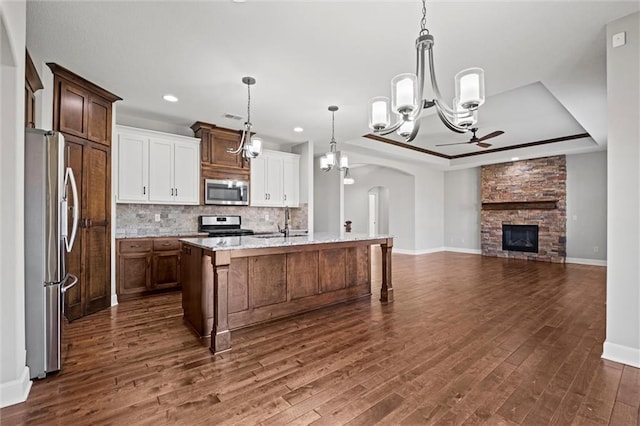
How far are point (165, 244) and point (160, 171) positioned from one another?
3.75 feet

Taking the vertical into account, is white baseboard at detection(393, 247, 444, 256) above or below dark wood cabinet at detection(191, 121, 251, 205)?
below

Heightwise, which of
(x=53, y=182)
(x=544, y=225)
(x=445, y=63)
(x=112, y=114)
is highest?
(x=445, y=63)

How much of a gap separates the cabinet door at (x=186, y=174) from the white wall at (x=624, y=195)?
512 centimetres

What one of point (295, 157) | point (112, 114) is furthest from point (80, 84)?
point (295, 157)

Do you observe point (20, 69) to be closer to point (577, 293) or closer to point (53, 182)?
point (53, 182)

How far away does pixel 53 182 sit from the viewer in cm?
221

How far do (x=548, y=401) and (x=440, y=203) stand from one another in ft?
27.7

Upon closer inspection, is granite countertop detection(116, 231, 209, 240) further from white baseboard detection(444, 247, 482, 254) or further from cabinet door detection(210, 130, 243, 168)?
white baseboard detection(444, 247, 482, 254)

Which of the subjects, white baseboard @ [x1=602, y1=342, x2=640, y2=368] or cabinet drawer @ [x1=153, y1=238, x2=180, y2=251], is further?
cabinet drawer @ [x1=153, y1=238, x2=180, y2=251]

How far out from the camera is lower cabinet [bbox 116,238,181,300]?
13.7ft

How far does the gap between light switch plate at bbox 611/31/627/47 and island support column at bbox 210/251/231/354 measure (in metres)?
3.60

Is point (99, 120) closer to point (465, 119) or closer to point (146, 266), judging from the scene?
point (146, 266)

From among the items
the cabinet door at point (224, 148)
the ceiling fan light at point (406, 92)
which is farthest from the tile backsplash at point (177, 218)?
the ceiling fan light at point (406, 92)

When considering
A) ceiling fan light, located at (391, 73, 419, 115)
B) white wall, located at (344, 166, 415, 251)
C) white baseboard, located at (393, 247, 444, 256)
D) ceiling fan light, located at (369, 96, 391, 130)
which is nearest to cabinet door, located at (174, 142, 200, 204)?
ceiling fan light, located at (369, 96, 391, 130)
